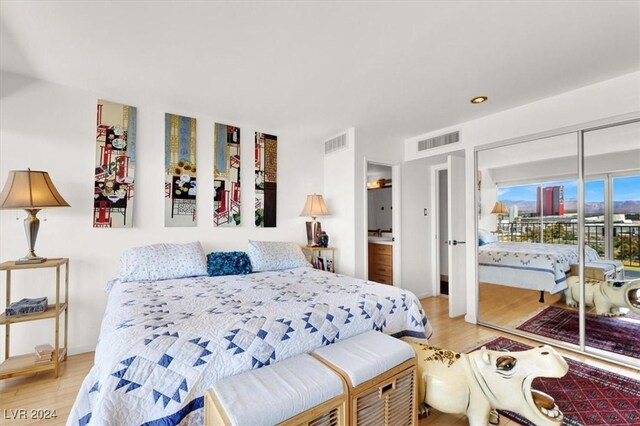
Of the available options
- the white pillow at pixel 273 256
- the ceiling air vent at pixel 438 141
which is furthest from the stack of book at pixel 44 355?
the ceiling air vent at pixel 438 141

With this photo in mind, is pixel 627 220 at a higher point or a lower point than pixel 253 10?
lower

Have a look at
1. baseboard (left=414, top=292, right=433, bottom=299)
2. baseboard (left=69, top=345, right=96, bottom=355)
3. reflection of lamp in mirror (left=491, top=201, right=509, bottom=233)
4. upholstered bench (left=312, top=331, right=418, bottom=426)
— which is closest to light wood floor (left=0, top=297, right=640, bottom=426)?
baseboard (left=69, top=345, right=96, bottom=355)

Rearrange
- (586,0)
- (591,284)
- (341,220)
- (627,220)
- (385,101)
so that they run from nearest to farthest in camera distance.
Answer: (586,0) → (627,220) → (591,284) → (385,101) → (341,220)

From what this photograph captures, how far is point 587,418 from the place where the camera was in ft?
5.92

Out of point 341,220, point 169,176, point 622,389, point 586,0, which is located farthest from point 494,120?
point 169,176

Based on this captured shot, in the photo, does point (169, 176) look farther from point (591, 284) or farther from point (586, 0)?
point (591, 284)

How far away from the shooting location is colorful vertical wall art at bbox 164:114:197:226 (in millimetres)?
3143

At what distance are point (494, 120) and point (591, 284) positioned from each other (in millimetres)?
1865

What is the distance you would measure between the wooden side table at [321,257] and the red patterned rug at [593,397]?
7.57 ft

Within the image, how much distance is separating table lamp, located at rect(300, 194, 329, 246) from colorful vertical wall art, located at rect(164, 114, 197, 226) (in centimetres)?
137

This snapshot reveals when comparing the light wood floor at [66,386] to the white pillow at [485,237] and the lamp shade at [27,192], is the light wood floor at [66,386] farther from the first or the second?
the lamp shade at [27,192]

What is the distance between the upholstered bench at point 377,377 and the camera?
1.45 metres

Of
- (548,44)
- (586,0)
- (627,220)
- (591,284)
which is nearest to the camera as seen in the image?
(586,0)

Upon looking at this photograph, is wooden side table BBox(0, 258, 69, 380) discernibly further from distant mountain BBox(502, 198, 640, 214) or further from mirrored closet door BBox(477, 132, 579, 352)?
distant mountain BBox(502, 198, 640, 214)
